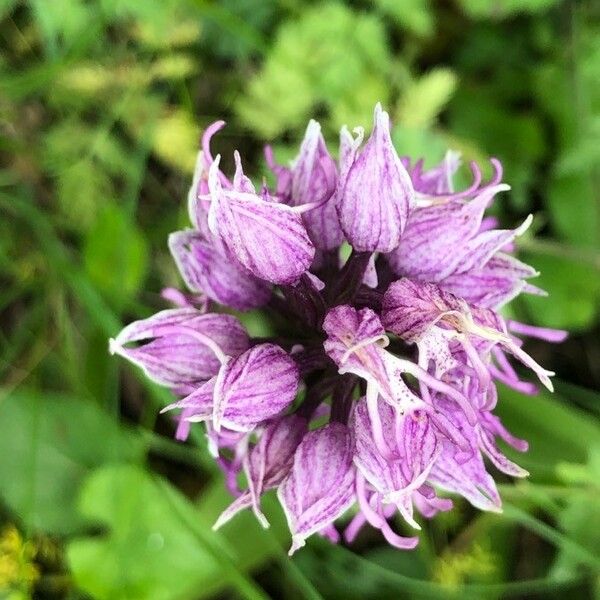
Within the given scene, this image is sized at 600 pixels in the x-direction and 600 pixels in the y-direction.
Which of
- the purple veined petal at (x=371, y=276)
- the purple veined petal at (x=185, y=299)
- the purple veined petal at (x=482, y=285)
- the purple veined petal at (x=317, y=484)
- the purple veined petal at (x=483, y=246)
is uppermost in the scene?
the purple veined petal at (x=185, y=299)

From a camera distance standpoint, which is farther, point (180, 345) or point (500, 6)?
point (500, 6)

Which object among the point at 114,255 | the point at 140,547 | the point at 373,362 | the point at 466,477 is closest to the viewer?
the point at 373,362

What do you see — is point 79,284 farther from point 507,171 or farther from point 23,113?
point 507,171

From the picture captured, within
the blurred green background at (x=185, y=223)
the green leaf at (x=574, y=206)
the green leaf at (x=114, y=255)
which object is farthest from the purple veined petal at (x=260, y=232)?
the green leaf at (x=574, y=206)

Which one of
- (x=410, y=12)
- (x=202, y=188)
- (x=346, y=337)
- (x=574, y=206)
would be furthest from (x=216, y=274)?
(x=574, y=206)

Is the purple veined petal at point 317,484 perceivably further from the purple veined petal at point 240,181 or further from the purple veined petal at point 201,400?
the purple veined petal at point 240,181

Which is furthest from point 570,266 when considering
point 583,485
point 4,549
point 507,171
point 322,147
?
point 4,549

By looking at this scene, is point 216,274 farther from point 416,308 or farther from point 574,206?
point 574,206

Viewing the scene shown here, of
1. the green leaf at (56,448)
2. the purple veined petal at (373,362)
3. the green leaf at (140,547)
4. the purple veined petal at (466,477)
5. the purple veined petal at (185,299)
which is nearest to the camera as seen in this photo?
the purple veined petal at (373,362)
